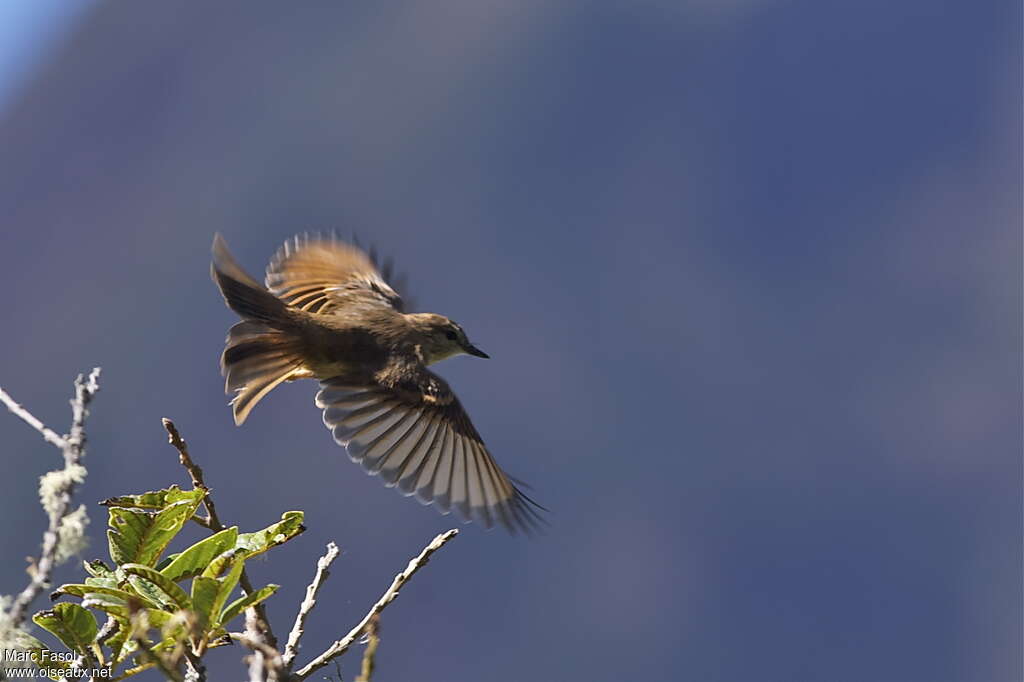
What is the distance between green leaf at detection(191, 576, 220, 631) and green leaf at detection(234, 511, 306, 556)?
21 centimetres

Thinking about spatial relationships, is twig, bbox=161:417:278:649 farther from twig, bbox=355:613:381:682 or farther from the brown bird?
the brown bird

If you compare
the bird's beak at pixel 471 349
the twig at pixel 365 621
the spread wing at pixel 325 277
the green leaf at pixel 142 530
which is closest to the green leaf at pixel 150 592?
the green leaf at pixel 142 530

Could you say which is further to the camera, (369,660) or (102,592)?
(102,592)

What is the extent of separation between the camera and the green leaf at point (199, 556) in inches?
78.6

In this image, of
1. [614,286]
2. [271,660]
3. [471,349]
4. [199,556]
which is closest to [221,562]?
[199,556]

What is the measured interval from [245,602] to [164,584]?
13cm

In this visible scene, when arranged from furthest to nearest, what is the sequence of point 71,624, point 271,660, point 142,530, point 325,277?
point 325,277 → point 142,530 → point 71,624 → point 271,660

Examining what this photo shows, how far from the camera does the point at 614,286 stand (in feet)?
233

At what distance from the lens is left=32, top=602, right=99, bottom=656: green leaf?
6.12 feet

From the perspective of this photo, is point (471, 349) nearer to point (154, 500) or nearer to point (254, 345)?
point (254, 345)

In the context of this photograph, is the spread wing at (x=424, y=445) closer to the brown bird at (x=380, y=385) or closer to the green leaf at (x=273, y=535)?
the brown bird at (x=380, y=385)

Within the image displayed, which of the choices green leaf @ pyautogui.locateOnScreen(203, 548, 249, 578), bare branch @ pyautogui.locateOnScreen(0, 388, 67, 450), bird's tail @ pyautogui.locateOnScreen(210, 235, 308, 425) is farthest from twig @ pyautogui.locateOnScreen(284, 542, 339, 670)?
bird's tail @ pyautogui.locateOnScreen(210, 235, 308, 425)

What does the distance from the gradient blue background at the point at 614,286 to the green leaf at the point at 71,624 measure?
4713 centimetres

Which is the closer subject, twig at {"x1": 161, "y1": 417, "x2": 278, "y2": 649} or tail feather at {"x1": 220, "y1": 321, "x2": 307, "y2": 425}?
twig at {"x1": 161, "y1": 417, "x2": 278, "y2": 649}
